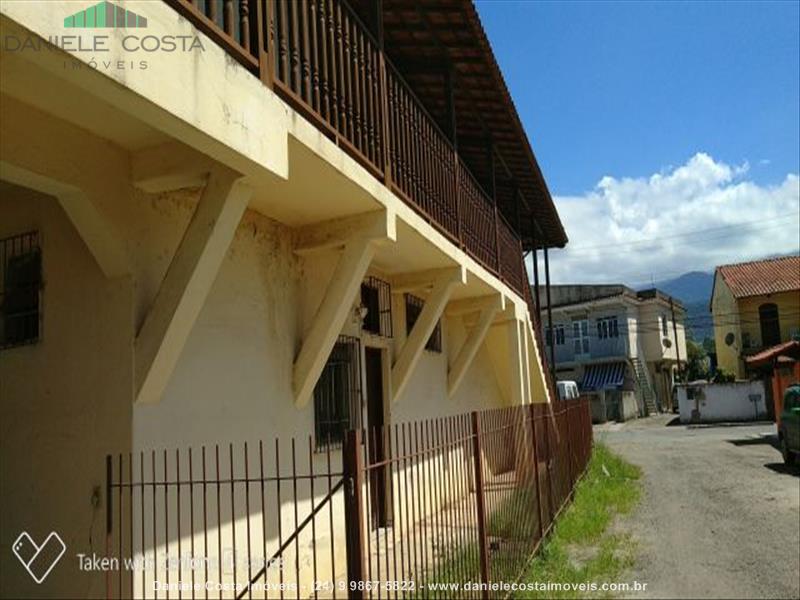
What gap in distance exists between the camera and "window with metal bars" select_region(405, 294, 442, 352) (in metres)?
10.3

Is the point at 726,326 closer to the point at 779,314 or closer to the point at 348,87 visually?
the point at 779,314

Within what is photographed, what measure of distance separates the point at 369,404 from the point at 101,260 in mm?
4736

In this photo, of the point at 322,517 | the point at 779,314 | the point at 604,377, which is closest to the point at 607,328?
the point at 604,377

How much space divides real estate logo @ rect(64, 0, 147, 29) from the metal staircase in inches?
1659

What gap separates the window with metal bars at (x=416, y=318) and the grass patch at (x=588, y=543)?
3.11 m

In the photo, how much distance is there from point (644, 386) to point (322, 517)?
133 feet

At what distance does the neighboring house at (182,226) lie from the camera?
3307 millimetres

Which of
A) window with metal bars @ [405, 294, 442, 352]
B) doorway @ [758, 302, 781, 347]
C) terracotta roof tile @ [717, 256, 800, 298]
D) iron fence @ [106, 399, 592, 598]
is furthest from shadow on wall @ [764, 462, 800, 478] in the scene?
doorway @ [758, 302, 781, 347]

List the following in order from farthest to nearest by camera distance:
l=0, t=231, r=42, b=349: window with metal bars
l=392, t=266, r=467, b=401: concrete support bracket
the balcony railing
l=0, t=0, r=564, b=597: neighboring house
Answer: l=392, t=266, r=467, b=401: concrete support bracket → l=0, t=231, r=42, b=349: window with metal bars → the balcony railing → l=0, t=0, r=564, b=597: neighboring house

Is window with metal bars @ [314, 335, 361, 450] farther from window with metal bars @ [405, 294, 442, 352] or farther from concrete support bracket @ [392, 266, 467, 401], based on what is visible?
window with metal bars @ [405, 294, 442, 352]

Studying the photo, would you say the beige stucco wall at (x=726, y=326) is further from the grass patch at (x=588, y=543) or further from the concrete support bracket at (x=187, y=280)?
the concrete support bracket at (x=187, y=280)

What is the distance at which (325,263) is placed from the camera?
23.2 feet

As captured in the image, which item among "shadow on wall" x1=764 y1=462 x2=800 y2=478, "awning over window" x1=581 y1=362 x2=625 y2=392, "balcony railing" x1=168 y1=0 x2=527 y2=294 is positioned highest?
"balcony railing" x1=168 y1=0 x2=527 y2=294

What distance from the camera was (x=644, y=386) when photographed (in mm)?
43719
